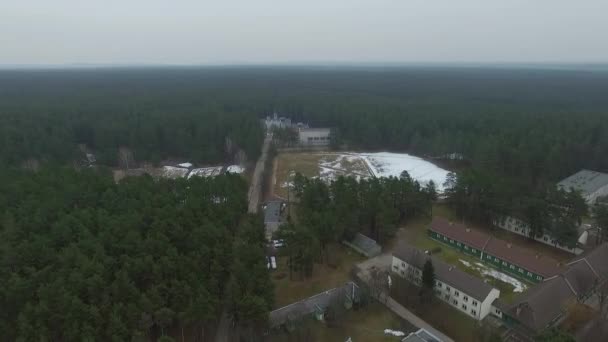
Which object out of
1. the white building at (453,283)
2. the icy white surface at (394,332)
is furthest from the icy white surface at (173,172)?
the icy white surface at (394,332)

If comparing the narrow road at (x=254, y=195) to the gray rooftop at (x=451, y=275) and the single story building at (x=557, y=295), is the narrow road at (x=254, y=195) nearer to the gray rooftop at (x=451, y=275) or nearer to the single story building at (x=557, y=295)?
the gray rooftop at (x=451, y=275)

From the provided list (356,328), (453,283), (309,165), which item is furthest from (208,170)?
(453,283)

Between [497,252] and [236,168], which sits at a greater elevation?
[497,252]

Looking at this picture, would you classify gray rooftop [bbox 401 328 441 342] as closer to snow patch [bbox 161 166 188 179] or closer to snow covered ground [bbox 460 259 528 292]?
snow covered ground [bbox 460 259 528 292]

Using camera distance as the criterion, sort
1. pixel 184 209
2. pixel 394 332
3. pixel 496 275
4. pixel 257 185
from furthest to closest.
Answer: pixel 257 185 < pixel 184 209 < pixel 496 275 < pixel 394 332

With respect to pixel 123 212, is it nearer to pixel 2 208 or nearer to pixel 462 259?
pixel 2 208

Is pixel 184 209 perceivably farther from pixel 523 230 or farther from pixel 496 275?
pixel 523 230
